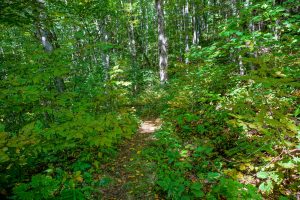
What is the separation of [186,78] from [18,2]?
21.4 feet

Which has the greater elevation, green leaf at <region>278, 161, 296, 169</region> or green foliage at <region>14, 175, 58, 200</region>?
green foliage at <region>14, 175, 58, 200</region>

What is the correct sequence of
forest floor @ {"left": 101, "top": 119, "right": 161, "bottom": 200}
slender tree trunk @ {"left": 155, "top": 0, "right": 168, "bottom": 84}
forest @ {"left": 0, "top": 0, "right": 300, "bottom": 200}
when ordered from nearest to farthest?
forest @ {"left": 0, "top": 0, "right": 300, "bottom": 200} < forest floor @ {"left": 101, "top": 119, "right": 161, "bottom": 200} < slender tree trunk @ {"left": 155, "top": 0, "right": 168, "bottom": 84}

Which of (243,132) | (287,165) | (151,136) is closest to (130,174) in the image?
(151,136)

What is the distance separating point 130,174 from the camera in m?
4.77

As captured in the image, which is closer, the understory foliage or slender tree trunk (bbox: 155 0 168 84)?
the understory foliage

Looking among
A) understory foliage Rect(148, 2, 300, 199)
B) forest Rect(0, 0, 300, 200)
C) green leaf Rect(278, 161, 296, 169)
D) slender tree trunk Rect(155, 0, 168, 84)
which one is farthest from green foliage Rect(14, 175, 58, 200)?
slender tree trunk Rect(155, 0, 168, 84)

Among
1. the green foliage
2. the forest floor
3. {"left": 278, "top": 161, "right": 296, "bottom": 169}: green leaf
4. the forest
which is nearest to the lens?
the green foliage

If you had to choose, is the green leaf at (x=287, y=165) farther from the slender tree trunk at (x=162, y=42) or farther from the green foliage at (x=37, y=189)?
the slender tree trunk at (x=162, y=42)

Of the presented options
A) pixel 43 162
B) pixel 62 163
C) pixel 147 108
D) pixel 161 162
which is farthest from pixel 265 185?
pixel 147 108

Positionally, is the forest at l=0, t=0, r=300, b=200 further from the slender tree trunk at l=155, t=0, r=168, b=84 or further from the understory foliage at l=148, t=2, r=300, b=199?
the slender tree trunk at l=155, t=0, r=168, b=84

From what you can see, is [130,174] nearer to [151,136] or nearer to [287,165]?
[151,136]

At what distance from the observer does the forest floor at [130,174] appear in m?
4.07

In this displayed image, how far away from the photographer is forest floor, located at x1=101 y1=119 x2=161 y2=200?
407 centimetres

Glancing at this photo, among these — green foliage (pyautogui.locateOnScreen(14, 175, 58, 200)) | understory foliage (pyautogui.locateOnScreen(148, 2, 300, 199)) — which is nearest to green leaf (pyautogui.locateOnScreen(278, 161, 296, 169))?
understory foliage (pyautogui.locateOnScreen(148, 2, 300, 199))
